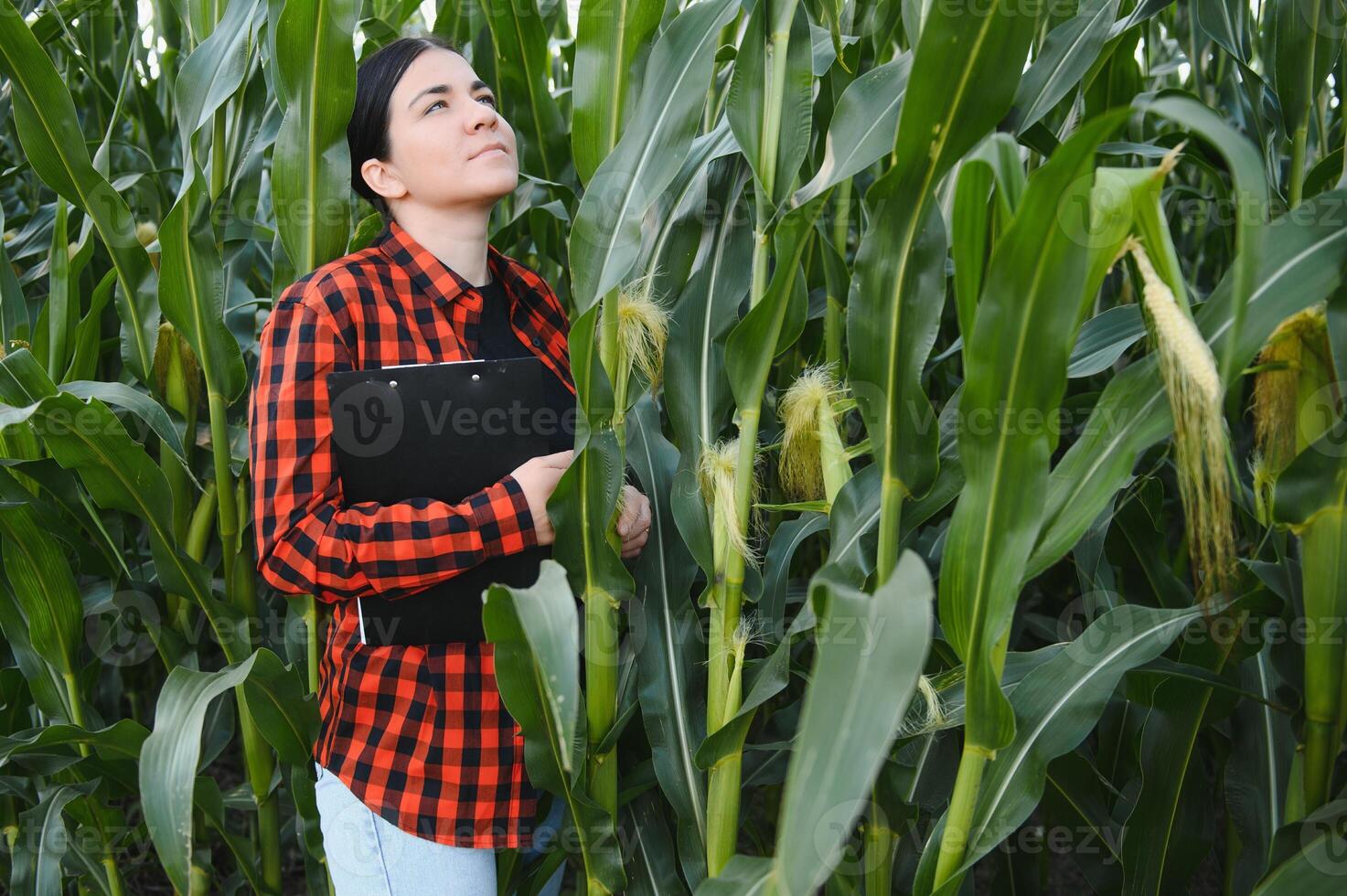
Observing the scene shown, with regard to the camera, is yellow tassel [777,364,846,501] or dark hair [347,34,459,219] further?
dark hair [347,34,459,219]

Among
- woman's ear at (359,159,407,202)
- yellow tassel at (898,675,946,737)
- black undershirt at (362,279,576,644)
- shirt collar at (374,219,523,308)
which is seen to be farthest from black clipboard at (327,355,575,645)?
yellow tassel at (898,675,946,737)

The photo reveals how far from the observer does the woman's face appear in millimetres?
960

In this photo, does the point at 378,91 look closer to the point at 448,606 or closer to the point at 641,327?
the point at 641,327

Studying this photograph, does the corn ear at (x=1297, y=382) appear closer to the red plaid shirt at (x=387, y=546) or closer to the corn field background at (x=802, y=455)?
the corn field background at (x=802, y=455)

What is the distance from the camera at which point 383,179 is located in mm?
1028

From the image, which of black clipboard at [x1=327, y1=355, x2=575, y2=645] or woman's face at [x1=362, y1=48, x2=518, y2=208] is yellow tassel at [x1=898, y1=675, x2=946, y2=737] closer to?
black clipboard at [x1=327, y1=355, x2=575, y2=645]

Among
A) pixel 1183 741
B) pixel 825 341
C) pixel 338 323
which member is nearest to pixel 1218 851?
pixel 1183 741

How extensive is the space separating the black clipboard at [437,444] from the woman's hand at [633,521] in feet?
Answer: 0.29

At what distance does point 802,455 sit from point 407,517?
0.35 meters

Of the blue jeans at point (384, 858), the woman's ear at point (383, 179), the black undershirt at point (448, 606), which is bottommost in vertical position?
the blue jeans at point (384, 858)

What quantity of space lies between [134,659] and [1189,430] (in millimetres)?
1418

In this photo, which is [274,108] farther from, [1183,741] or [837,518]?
[1183,741]

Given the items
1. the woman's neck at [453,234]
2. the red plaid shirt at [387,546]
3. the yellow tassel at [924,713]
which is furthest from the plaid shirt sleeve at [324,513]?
the yellow tassel at [924,713]

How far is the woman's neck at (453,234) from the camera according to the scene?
100cm
